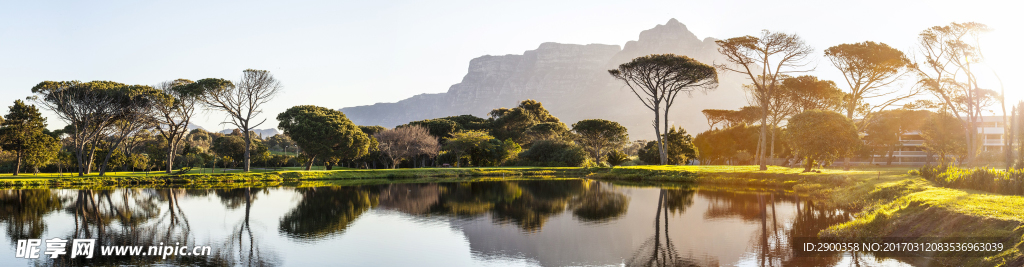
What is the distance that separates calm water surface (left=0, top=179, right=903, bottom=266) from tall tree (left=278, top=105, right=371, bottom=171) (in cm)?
2473

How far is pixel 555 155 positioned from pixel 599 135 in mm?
8181

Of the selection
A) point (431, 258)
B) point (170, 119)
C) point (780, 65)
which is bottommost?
point (431, 258)

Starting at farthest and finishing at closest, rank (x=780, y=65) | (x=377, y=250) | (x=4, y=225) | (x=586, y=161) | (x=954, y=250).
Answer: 1. (x=586, y=161)
2. (x=780, y=65)
3. (x=4, y=225)
4. (x=377, y=250)
5. (x=954, y=250)

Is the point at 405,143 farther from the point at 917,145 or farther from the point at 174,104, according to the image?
the point at 917,145

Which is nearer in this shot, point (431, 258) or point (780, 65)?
point (431, 258)

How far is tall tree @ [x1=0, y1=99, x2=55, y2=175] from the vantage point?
48.0 meters

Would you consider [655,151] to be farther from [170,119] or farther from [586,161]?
[170,119]

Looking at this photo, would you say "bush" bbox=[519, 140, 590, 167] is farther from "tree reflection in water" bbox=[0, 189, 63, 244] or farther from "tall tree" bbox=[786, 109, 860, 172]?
"tree reflection in water" bbox=[0, 189, 63, 244]

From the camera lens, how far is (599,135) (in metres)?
75.2

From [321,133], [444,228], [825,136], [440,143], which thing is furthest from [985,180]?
[440,143]

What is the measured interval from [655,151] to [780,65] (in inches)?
1187

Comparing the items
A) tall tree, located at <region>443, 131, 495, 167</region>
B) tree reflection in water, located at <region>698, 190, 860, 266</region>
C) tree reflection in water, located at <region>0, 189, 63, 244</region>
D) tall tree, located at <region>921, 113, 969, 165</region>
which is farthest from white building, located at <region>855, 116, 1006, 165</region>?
tree reflection in water, located at <region>0, 189, 63, 244</region>

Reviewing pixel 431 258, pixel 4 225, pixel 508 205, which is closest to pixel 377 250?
pixel 431 258

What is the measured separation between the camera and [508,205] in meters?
27.2
